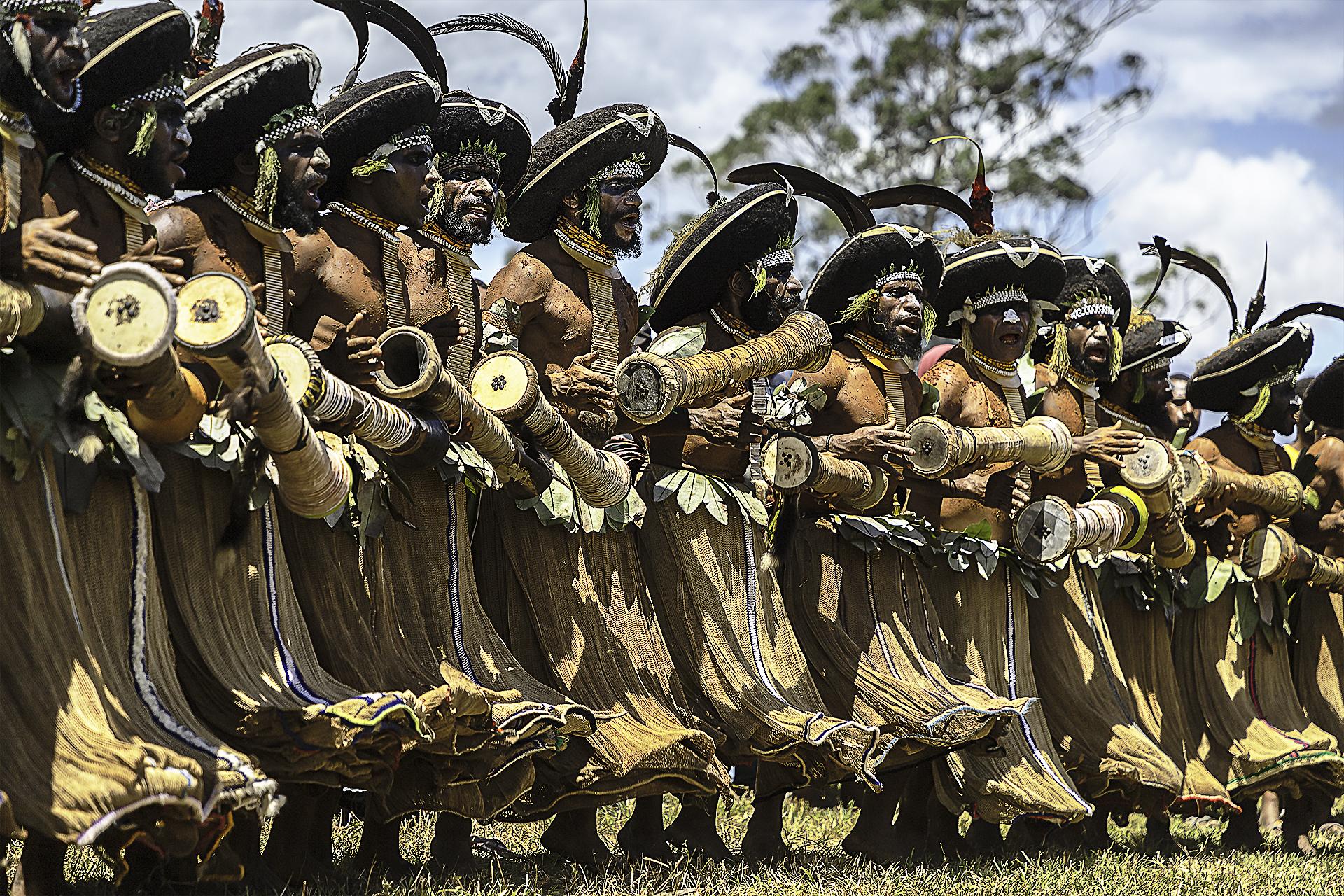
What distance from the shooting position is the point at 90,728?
13.1 ft

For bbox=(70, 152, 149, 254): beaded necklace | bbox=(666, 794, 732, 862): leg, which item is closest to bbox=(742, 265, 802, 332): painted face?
bbox=(666, 794, 732, 862): leg

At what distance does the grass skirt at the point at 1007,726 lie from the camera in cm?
694

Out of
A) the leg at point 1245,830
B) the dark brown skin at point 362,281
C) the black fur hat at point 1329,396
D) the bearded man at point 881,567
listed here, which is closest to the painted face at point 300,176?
the dark brown skin at point 362,281

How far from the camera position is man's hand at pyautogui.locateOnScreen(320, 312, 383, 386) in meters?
5.25

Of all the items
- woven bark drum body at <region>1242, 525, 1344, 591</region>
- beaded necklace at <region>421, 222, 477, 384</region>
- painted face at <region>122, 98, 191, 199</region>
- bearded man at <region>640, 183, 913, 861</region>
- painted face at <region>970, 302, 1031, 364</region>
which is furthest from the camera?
woven bark drum body at <region>1242, 525, 1344, 591</region>

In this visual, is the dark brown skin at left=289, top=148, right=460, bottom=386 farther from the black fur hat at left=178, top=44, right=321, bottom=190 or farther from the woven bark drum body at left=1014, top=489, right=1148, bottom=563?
the woven bark drum body at left=1014, top=489, right=1148, bottom=563

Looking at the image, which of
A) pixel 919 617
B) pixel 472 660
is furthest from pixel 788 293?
pixel 472 660

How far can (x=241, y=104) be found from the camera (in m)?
5.05

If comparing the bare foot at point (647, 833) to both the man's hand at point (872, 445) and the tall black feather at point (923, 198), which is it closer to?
the man's hand at point (872, 445)

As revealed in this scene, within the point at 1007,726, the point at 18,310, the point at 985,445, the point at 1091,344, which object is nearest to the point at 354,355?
the point at 18,310

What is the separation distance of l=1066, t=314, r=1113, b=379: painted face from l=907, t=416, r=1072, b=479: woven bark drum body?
0.99 m

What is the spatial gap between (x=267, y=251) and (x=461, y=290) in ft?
2.86

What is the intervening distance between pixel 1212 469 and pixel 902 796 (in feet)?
7.53

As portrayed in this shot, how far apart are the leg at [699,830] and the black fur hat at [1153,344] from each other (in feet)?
10.6
